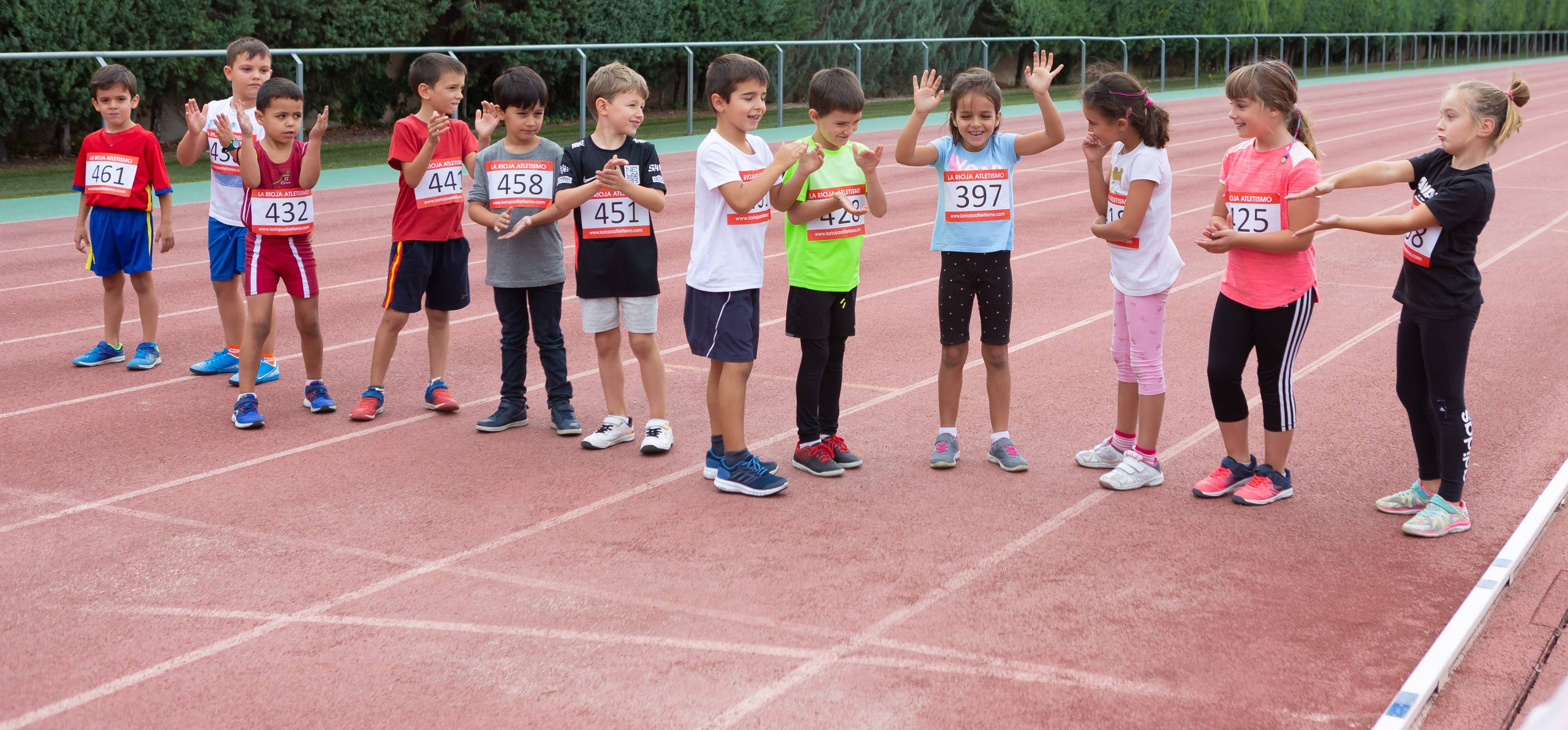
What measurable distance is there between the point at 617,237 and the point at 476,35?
2072 cm

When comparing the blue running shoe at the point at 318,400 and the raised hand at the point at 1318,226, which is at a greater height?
the raised hand at the point at 1318,226

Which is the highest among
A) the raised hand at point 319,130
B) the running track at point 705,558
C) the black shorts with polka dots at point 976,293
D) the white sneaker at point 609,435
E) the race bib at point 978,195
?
the raised hand at point 319,130

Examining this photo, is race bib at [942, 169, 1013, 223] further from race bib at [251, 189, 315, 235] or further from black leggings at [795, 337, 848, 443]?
race bib at [251, 189, 315, 235]

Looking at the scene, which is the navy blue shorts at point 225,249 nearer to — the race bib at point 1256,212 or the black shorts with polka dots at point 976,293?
the black shorts with polka dots at point 976,293

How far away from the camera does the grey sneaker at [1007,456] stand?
19.6 feet

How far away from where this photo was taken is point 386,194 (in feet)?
53.8

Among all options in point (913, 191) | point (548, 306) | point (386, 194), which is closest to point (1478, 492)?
point (548, 306)

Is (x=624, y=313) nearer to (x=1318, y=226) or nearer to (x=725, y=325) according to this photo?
(x=725, y=325)

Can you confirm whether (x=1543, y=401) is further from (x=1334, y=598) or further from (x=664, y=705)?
(x=664, y=705)

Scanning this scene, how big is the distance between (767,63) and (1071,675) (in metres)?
22.9

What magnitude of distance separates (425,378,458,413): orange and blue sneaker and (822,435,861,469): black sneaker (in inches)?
81.3

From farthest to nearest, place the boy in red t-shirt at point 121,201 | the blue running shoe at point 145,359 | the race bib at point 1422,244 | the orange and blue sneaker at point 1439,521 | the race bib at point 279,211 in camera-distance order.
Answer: the blue running shoe at point 145,359 < the boy in red t-shirt at point 121,201 < the race bib at point 279,211 < the orange and blue sneaker at point 1439,521 < the race bib at point 1422,244

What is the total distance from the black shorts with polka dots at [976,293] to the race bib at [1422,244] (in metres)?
1.53

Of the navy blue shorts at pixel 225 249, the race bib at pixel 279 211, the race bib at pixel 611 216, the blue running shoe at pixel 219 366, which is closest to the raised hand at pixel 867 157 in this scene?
the race bib at pixel 611 216
